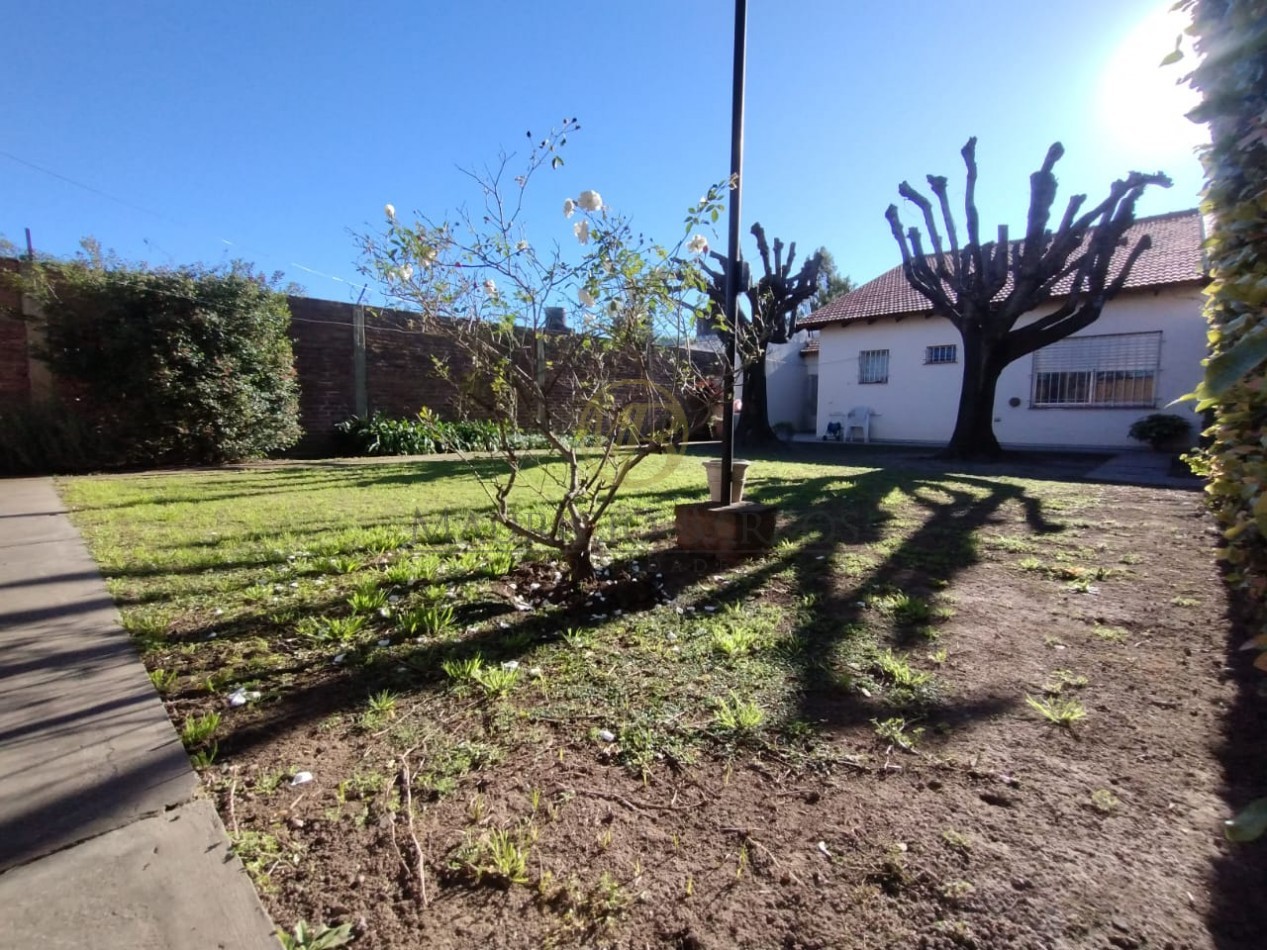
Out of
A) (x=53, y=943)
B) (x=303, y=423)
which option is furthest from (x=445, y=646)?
(x=303, y=423)

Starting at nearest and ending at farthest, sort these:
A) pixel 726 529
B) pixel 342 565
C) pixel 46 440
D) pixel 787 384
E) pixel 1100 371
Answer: pixel 342 565, pixel 726 529, pixel 46 440, pixel 1100 371, pixel 787 384

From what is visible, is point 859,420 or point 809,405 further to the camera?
point 809,405

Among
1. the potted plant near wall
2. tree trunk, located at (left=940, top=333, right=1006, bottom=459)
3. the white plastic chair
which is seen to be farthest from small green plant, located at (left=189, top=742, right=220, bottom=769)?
the white plastic chair

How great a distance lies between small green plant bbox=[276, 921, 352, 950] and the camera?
116 cm

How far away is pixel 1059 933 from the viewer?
3.90 ft

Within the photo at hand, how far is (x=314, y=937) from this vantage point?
1189mm

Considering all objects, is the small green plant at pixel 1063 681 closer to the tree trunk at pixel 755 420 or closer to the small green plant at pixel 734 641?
the small green plant at pixel 734 641

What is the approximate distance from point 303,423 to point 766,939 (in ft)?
42.5

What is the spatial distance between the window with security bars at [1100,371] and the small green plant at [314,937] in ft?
52.1

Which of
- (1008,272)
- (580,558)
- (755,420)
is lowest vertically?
(580,558)

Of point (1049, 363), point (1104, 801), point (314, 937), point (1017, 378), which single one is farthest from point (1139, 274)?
point (314, 937)

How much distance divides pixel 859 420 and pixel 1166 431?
650 centimetres

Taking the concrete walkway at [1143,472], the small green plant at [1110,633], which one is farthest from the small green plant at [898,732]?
the concrete walkway at [1143,472]

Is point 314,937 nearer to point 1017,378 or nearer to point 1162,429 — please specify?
point 1162,429
